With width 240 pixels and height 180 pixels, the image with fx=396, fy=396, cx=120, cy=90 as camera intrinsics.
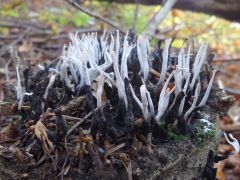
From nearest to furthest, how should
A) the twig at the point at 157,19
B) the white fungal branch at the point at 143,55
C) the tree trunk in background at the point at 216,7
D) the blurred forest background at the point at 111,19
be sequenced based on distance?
1. the white fungal branch at the point at 143,55
2. the twig at the point at 157,19
3. the tree trunk in background at the point at 216,7
4. the blurred forest background at the point at 111,19

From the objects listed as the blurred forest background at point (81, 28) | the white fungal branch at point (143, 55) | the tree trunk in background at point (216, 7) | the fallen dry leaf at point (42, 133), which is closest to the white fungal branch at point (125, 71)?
the white fungal branch at point (143, 55)

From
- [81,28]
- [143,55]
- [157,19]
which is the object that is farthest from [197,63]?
[81,28]

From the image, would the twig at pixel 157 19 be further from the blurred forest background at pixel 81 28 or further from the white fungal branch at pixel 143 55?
the white fungal branch at pixel 143 55

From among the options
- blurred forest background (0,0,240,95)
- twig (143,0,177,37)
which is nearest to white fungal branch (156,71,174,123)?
twig (143,0,177,37)

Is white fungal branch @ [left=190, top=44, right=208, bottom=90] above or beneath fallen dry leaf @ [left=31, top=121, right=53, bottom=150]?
above

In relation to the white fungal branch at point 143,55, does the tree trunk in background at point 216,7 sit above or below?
above

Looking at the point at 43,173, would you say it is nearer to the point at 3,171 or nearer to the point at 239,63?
the point at 3,171

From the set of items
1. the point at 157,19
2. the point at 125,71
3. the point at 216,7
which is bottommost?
the point at 125,71

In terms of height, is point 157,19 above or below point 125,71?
above

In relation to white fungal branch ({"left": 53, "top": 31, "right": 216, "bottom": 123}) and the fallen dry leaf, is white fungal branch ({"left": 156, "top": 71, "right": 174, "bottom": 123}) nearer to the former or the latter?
white fungal branch ({"left": 53, "top": 31, "right": 216, "bottom": 123})

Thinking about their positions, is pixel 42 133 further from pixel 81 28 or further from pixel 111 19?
pixel 111 19

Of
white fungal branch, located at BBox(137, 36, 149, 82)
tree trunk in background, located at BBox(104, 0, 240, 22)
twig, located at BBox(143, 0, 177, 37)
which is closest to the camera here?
white fungal branch, located at BBox(137, 36, 149, 82)
